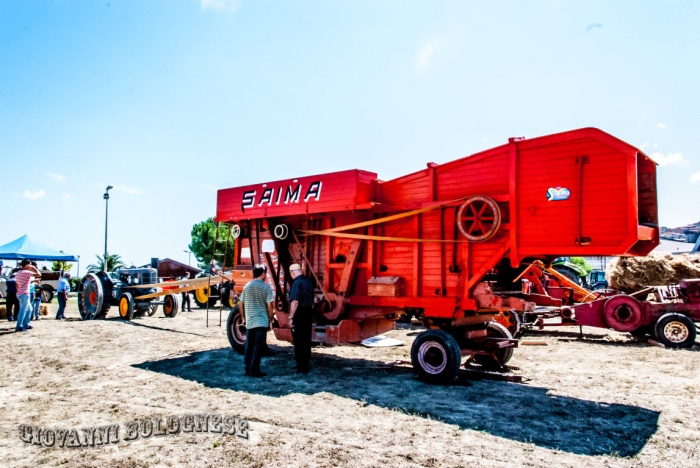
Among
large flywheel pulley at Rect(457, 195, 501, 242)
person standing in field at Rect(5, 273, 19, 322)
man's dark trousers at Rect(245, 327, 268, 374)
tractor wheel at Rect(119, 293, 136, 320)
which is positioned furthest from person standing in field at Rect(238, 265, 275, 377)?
person standing in field at Rect(5, 273, 19, 322)

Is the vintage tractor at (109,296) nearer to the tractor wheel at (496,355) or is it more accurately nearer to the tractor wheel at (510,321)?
the tractor wheel at (510,321)

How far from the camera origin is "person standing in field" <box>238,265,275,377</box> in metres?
7.67

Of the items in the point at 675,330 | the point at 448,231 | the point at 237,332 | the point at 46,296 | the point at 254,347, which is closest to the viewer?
the point at 448,231

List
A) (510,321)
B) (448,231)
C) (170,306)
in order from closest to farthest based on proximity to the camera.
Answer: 1. (448,231)
2. (510,321)
3. (170,306)

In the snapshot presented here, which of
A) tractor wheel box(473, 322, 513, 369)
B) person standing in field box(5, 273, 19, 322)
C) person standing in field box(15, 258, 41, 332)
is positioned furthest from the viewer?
person standing in field box(5, 273, 19, 322)

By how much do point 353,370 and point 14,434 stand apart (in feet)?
15.5

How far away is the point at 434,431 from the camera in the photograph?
16.2 feet

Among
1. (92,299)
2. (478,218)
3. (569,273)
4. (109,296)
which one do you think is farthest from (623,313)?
(92,299)

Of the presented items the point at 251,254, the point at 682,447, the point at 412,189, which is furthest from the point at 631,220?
the point at 251,254

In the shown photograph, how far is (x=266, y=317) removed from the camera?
799 cm

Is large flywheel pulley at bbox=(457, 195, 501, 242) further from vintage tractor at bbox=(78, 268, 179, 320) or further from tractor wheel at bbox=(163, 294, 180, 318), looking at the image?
tractor wheel at bbox=(163, 294, 180, 318)

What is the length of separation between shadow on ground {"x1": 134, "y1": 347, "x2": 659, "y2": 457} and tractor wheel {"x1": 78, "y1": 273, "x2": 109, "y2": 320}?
8619 mm

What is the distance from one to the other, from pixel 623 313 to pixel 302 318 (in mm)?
7373

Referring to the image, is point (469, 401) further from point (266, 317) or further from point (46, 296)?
point (46, 296)
